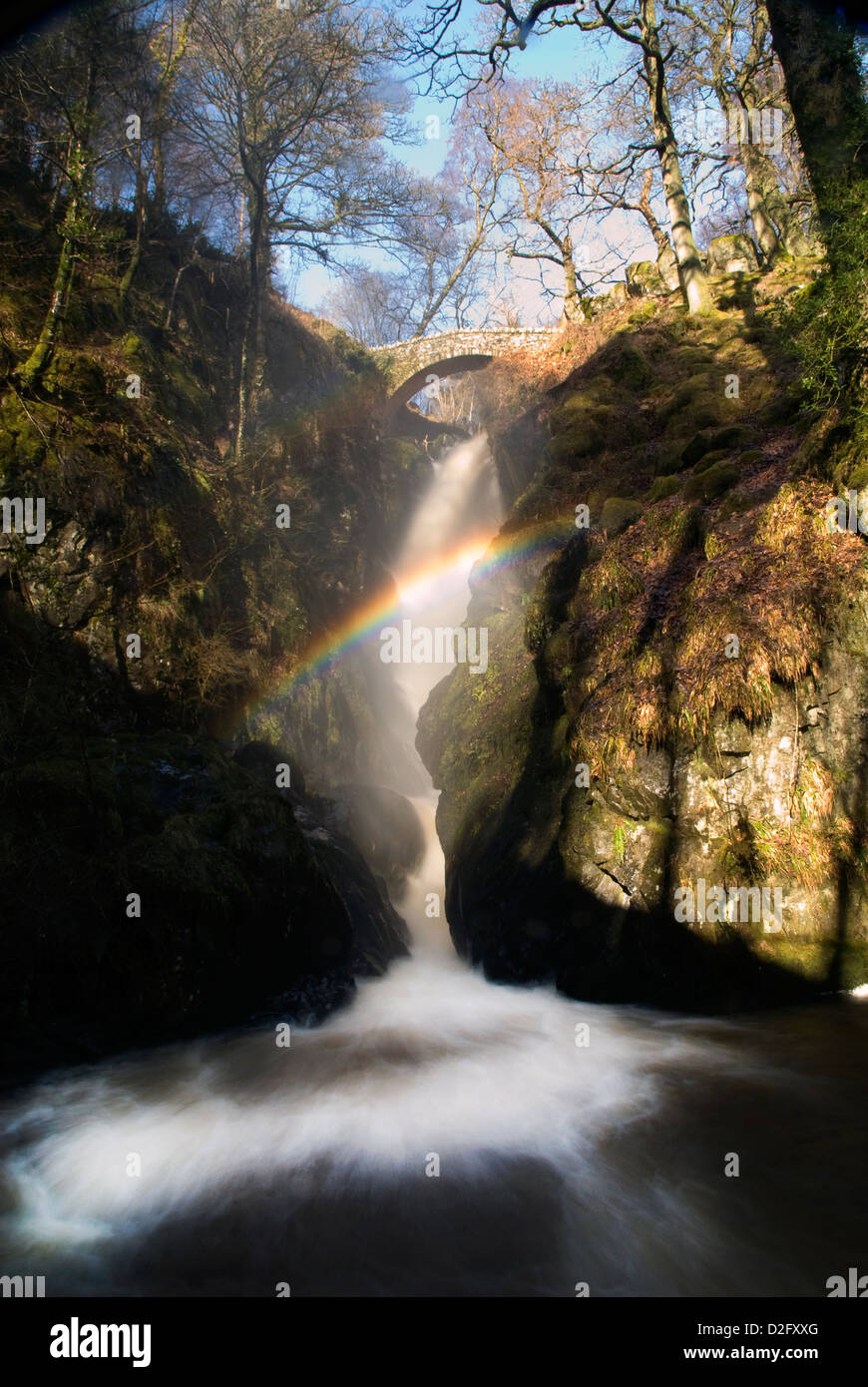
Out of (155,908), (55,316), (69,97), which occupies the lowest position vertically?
(155,908)

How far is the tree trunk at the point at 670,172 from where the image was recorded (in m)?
16.3

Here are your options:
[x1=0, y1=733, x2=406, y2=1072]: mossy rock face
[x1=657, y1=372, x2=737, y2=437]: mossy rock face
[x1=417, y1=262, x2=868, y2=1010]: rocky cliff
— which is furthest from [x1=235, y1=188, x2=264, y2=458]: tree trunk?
[x1=0, y1=733, x2=406, y2=1072]: mossy rock face

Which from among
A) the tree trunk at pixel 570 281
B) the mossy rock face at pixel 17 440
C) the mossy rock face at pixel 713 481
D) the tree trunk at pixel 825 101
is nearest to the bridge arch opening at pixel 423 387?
the tree trunk at pixel 570 281

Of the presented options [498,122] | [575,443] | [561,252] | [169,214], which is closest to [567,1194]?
[575,443]

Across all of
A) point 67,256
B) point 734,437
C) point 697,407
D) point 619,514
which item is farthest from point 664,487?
point 67,256

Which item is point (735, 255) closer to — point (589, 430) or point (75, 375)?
point (589, 430)

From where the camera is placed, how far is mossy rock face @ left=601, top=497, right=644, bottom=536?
40.5 ft

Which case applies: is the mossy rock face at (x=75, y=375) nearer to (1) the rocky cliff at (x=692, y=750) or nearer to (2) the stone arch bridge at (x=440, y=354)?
(1) the rocky cliff at (x=692, y=750)

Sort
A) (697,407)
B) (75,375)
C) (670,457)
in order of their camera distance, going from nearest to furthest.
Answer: (75,375)
(670,457)
(697,407)

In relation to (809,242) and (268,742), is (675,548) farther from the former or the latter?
(809,242)

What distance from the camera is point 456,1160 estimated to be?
5898mm

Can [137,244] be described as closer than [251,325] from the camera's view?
Yes

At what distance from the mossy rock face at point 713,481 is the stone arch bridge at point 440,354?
14.9 meters

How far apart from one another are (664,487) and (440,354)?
658 inches
